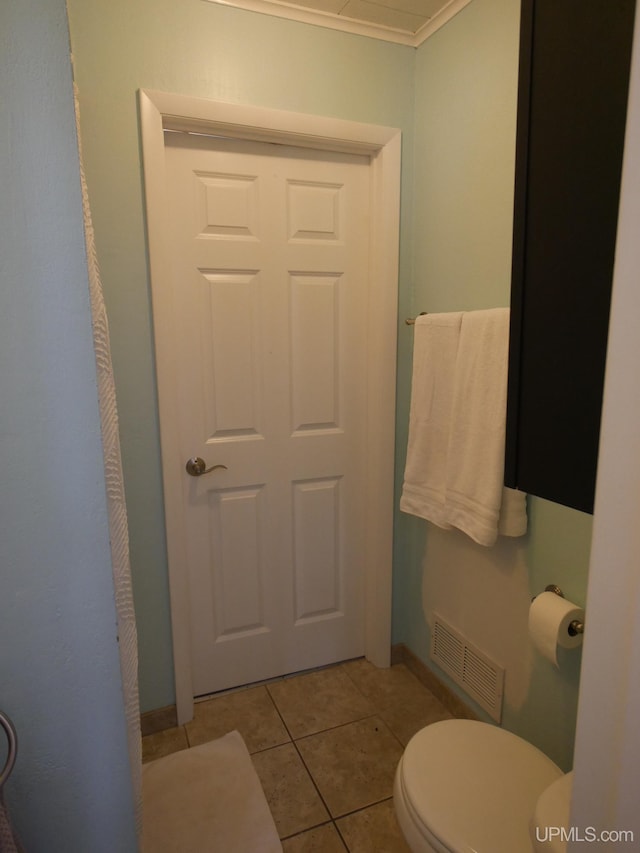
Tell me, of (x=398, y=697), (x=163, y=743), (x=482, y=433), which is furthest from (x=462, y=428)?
(x=163, y=743)

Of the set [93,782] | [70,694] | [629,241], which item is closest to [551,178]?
[629,241]

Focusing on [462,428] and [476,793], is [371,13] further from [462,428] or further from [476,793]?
[476,793]

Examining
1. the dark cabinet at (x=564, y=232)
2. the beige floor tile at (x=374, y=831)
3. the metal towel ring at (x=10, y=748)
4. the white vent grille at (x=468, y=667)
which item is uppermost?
the dark cabinet at (x=564, y=232)

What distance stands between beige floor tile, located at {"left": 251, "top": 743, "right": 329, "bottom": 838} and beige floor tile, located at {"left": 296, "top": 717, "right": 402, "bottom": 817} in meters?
0.03

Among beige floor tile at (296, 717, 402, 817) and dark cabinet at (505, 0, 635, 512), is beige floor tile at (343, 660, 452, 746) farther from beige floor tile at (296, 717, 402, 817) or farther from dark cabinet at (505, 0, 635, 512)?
dark cabinet at (505, 0, 635, 512)

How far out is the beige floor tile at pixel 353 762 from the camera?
1.49 m

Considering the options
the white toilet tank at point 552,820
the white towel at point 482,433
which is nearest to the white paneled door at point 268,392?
the white towel at point 482,433

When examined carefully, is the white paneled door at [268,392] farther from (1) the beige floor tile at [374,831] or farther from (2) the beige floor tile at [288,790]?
(1) the beige floor tile at [374,831]

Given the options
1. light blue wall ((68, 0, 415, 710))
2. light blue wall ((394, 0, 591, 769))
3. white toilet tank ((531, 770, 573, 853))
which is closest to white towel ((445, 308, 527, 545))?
light blue wall ((394, 0, 591, 769))

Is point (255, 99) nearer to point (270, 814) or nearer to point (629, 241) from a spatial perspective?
point (629, 241)

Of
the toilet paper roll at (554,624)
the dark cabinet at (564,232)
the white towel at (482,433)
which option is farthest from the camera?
the white towel at (482,433)

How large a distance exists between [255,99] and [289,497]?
→ 1.37 metres

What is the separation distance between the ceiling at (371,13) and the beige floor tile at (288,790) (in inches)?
94.2

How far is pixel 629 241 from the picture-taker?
0.35 metres
